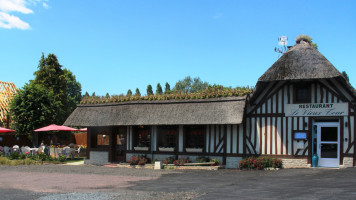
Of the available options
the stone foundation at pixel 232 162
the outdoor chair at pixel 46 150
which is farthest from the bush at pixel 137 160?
the outdoor chair at pixel 46 150

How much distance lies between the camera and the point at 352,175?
13.0 metres

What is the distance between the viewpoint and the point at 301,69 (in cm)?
1642

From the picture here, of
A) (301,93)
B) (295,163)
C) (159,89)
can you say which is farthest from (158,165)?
(159,89)

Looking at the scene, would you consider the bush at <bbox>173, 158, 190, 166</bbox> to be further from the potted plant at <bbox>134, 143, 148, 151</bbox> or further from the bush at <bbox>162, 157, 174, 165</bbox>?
the potted plant at <bbox>134, 143, 148, 151</bbox>

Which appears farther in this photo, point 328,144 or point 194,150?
point 194,150

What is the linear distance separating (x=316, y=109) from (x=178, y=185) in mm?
7951

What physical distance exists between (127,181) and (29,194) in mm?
3783

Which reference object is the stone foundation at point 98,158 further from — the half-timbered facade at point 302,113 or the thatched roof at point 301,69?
the thatched roof at point 301,69

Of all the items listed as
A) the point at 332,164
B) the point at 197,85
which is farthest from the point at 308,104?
the point at 197,85

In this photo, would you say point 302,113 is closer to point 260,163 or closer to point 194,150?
point 260,163

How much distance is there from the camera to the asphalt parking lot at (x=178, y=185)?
10.3 meters

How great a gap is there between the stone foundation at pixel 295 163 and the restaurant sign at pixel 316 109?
84.2 inches

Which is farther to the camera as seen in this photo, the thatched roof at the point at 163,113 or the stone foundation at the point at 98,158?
the stone foundation at the point at 98,158

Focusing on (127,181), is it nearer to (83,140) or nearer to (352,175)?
(352,175)
